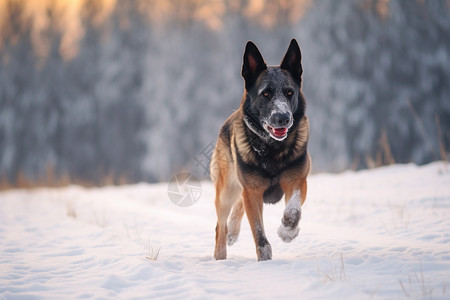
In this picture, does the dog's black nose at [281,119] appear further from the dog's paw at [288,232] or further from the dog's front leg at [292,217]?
the dog's paw at [288,232]

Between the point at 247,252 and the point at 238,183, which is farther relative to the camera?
the point at 247,252

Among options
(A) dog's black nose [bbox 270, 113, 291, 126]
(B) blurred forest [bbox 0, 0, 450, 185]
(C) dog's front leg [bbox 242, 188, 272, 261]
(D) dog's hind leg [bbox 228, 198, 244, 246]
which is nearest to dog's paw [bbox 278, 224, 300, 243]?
(C) dog's front leg [bbox 242, 188, 272, 261]

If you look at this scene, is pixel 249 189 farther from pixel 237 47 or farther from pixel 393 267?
pixel 237 47

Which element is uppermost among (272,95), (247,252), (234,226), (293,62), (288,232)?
(293,62)

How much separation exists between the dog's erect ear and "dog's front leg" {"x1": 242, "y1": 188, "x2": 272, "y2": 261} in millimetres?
1289

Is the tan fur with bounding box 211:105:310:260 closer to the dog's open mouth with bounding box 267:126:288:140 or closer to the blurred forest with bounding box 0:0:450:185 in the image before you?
the dog's open mouth with bounding box 267:126:288:140

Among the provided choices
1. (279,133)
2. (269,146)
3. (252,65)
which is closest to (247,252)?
(269,146)

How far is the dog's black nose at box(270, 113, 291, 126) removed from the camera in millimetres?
3330

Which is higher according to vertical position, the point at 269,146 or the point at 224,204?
the point at 269,146

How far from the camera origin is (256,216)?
3.45 metres

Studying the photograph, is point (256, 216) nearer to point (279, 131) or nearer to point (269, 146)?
point (269, 146)

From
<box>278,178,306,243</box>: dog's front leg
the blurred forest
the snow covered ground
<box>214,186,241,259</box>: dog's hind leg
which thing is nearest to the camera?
the snow covered ground

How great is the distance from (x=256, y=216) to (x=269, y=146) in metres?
Result: 0.66

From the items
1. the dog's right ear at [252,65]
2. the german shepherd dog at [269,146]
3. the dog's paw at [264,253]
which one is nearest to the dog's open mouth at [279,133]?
the german shepherd dog at [269,146]
